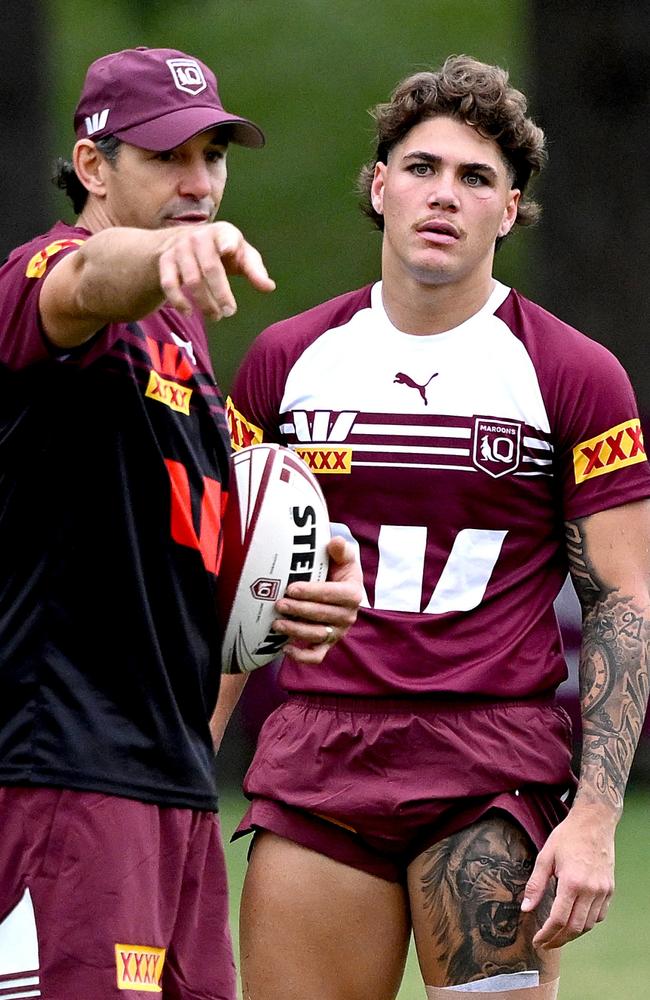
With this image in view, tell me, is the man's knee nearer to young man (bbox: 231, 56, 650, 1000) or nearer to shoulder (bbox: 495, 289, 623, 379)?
young man (bbox: 231, 56, 650, 1000)

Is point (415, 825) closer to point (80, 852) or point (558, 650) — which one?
point (558, 650)

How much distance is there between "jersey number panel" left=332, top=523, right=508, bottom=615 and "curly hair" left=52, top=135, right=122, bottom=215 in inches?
42.2

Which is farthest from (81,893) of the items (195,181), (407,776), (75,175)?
(75,175)

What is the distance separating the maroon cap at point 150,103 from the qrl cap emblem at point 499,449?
908 millimetres

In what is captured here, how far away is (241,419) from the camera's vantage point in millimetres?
4586

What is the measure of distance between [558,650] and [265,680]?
617 cm

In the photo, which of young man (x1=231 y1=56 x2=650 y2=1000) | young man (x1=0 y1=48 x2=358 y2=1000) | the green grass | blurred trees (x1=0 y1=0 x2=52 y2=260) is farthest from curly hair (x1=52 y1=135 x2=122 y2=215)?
blurred trees (x1=0 y1=0 x2=52 y2=260)

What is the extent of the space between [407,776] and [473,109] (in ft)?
5.32

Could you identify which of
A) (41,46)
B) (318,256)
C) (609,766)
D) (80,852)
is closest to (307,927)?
(609,766)

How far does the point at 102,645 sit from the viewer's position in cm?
343

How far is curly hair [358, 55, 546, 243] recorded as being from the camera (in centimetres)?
445

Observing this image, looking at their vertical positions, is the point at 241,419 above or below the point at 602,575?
above

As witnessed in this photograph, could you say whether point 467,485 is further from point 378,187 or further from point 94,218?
point 94,218

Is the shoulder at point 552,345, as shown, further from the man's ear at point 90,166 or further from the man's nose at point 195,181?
the man's ear at point 90,166
